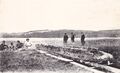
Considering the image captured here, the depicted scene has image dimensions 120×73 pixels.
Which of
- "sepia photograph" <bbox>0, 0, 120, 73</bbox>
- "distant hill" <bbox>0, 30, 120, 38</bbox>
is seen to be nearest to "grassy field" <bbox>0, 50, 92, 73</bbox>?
"sepia photograph" <bbox>0, 0, 120, 73</bbox>

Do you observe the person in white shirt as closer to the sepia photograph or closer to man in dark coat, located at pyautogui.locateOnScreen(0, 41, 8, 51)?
the sepia photograph

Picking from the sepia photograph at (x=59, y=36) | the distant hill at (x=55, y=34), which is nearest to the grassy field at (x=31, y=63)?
the sepia photograph at (x=59, y=36)

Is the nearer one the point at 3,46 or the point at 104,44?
the point at 104,44

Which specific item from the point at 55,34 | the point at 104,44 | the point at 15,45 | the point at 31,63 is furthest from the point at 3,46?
the point at 104,44

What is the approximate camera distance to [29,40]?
6.12 feet

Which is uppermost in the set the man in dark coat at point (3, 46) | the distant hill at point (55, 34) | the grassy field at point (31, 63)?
the distant hill at point (55, 34)

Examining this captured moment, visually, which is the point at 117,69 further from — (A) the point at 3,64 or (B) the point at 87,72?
(A) the point at 3,64

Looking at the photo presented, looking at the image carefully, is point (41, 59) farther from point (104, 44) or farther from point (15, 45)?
point (104, 44)

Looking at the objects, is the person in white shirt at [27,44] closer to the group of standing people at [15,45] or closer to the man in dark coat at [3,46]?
the group of standing people at [15,45]

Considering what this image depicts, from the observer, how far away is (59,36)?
1.83 m

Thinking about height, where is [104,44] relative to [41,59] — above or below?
above

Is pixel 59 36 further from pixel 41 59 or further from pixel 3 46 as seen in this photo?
pixel 3 46

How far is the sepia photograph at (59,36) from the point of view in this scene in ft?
5.81

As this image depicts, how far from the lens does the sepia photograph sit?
1770 mm
